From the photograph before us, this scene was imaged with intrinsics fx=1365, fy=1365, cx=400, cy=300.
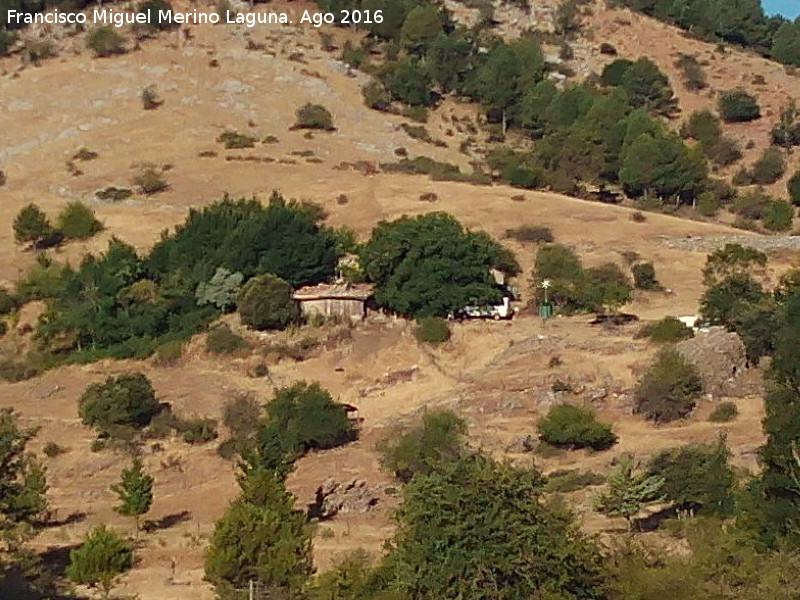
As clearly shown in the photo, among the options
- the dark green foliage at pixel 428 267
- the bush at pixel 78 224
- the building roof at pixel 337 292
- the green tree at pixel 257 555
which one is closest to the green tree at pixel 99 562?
the green tree at pixel 257 555

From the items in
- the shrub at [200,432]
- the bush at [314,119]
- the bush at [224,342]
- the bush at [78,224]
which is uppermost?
the bush at [314,119]

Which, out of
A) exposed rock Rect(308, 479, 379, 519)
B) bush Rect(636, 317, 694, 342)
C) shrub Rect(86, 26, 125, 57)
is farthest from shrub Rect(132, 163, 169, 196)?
exposed rock Rect(308, 479, 379, 519)

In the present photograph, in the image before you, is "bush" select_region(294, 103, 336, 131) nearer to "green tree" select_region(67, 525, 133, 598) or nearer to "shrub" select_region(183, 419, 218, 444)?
"shrub" select_region(183, 419, 218, 444)

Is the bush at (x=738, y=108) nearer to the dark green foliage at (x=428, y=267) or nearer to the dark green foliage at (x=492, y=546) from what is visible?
the dark green foliage at (x=428, y=267)

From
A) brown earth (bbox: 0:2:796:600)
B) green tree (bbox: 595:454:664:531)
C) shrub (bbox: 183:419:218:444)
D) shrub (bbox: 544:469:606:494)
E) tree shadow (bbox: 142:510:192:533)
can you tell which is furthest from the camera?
shrub (bbox: 183:419:218:444)

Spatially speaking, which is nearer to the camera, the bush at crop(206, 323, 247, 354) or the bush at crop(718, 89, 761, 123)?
the bush at crop(206, 323, 247, 354)
